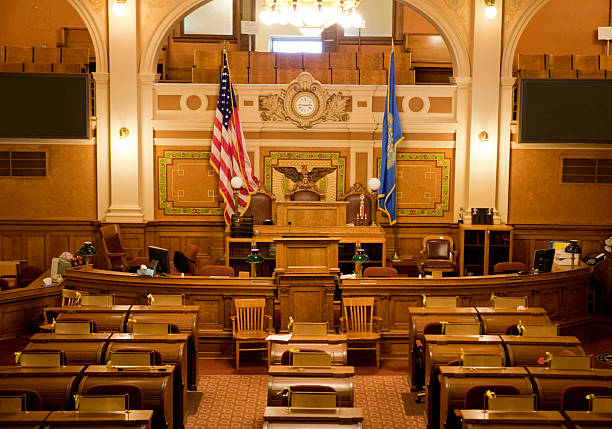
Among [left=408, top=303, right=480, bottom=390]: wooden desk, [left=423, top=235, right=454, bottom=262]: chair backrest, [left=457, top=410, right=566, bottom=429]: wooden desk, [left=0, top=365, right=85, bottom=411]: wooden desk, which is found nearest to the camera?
[left=457, top=410, right=566, bottom=429]: wooden desk

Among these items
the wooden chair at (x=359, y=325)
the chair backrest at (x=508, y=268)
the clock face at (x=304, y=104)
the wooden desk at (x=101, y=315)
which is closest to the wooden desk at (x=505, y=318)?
the wooden chair at (x=359, y=325)

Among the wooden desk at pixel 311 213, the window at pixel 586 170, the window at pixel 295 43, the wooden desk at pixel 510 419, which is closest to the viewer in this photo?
the wooden desk at pixel 510 419

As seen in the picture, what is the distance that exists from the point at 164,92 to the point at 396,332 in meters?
7.00

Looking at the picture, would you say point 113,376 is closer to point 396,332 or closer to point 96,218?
point 396,332

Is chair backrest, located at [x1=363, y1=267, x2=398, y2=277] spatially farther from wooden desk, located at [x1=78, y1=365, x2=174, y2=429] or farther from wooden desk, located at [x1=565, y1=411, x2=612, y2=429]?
wooden desk, located at [x1=565, y1=411, x2=612, y2=429]

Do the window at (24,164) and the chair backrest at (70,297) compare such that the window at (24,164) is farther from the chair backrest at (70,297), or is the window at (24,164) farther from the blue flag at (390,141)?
the blue flag at (390,141)

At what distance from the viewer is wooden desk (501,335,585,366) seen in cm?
834

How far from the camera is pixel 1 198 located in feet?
49.9

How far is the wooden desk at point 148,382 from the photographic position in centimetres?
720

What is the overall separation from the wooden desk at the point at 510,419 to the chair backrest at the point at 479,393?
18.3 inches

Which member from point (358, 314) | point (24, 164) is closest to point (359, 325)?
point (358, 314)

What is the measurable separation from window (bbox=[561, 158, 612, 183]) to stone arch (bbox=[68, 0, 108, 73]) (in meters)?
8.77

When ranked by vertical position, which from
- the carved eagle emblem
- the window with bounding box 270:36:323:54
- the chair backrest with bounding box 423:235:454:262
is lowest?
the chair backrest with bounding box 423:235:454:262

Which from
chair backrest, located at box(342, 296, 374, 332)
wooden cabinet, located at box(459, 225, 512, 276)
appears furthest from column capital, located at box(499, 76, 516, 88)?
chair backrest, located at box(342, 296, 374, 332)
